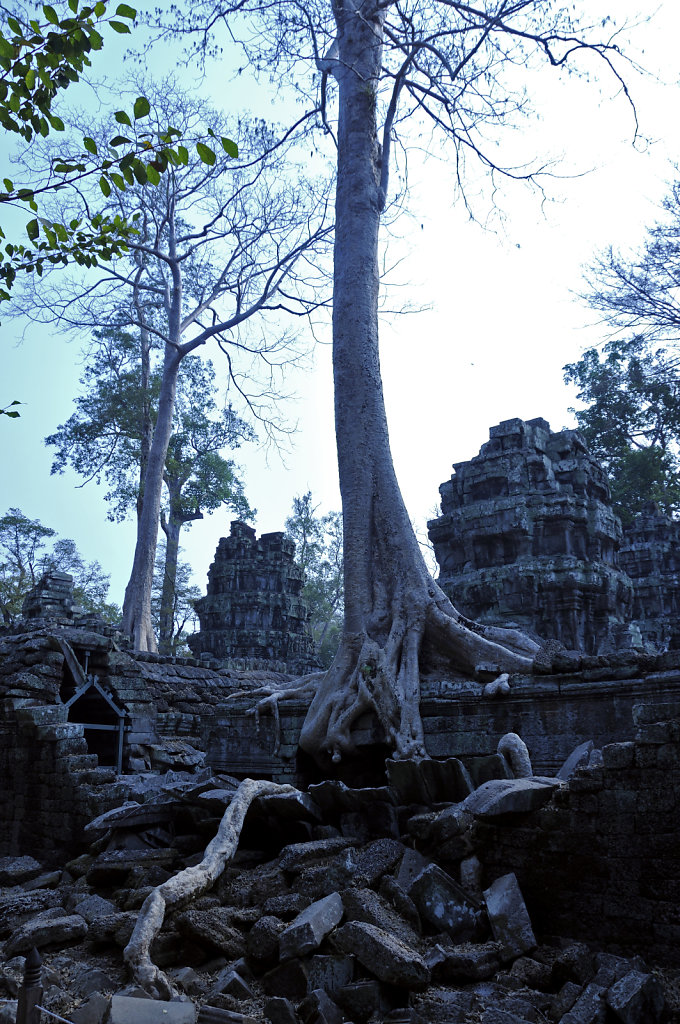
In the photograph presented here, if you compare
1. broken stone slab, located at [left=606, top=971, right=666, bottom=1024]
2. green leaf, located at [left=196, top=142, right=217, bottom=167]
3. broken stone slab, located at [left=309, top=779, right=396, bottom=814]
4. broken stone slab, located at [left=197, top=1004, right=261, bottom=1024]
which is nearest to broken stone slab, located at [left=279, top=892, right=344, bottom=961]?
broken stone slab, located at [left=197, top=1004, right=261, bottom=1024]

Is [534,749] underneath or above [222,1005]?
above

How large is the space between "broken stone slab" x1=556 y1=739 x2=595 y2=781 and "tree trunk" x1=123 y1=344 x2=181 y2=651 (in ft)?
44.0

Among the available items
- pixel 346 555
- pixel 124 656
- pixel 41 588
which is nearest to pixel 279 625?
pixel 41 588

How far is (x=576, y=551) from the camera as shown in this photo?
15.1 metres

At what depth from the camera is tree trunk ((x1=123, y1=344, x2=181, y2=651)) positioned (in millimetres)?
17781

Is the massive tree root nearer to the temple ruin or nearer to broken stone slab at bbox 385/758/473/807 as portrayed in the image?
broken stone slab at bbox 385/758/473/807

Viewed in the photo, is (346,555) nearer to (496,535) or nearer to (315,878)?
(315,878)

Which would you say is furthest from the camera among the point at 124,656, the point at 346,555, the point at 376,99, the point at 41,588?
the point at 41,588

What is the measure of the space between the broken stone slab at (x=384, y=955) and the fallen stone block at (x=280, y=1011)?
36cm

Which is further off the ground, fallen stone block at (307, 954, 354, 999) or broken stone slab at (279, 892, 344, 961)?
broken stone slab at (279, 892, 344, 961)

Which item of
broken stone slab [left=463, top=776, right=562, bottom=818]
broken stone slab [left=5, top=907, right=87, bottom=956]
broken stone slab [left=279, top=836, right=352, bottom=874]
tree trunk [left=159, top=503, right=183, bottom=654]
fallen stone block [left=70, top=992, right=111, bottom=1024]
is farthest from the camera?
tree trunk [left=159, top=503, right=183, bottom=654]

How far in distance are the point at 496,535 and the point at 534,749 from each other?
971 centimetres

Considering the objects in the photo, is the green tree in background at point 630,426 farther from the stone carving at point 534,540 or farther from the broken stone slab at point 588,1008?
the broken stone slab at point 588,1008

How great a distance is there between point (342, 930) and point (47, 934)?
1780mm
